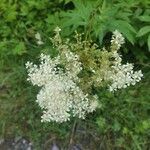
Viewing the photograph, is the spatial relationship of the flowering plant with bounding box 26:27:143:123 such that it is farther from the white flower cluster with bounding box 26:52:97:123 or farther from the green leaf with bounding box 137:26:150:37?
the green leaf with bounding box 137:26:150:37

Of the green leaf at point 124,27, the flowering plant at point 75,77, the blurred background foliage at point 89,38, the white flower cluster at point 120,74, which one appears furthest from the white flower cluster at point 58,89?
the green leaf at point 124,27

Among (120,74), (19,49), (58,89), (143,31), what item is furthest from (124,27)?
(19,49)

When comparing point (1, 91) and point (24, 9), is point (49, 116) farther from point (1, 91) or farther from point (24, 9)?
point (24, 9)

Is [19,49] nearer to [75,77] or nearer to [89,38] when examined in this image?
[89,38]

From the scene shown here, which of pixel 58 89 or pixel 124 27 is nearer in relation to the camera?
pixel 58 89

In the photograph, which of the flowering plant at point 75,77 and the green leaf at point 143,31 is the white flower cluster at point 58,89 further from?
the green leaf at point 143,31

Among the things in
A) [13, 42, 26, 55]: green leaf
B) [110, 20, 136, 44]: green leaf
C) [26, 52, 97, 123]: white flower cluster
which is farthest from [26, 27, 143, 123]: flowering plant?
[13, 42, 26, 55]: green leaf
